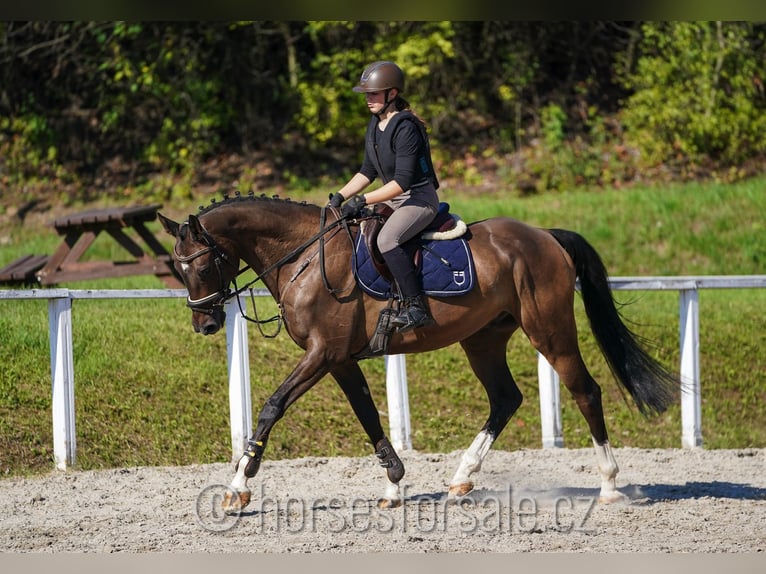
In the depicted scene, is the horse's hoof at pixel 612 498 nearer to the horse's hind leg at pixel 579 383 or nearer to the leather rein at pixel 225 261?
the horse's hind leg at pixel 579 383

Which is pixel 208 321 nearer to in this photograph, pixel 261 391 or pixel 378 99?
pixel 378 99

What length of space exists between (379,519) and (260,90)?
14378 millimetres

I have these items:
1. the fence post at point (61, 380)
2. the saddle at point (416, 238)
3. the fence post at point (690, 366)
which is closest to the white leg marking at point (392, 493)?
the saddle at point (416, 238)

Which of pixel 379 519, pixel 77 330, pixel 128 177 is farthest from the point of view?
pixel 128 177

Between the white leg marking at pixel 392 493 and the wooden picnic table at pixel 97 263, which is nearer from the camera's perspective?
the white leg marking at pixel 392 493

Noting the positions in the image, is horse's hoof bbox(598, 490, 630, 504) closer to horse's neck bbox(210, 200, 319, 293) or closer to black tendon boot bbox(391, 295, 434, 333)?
black tendon boot bbox(391, 295, 434, 333)

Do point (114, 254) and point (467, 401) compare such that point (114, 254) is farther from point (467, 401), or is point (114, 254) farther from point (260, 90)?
point (467, 401)

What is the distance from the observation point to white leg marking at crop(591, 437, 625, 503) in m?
6.52

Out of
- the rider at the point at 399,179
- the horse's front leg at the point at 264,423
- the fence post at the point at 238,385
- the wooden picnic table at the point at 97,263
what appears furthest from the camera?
the wooden picnic table at the point at 97,263

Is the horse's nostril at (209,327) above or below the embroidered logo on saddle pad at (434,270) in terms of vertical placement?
below

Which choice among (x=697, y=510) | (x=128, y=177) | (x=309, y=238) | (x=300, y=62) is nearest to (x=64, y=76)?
(x=128, y=177)

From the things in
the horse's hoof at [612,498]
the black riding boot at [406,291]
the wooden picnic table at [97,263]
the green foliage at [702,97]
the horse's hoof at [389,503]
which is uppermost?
the green foliage at [702,97]

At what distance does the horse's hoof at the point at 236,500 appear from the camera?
5.97 metres

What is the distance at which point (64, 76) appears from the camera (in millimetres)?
19656
